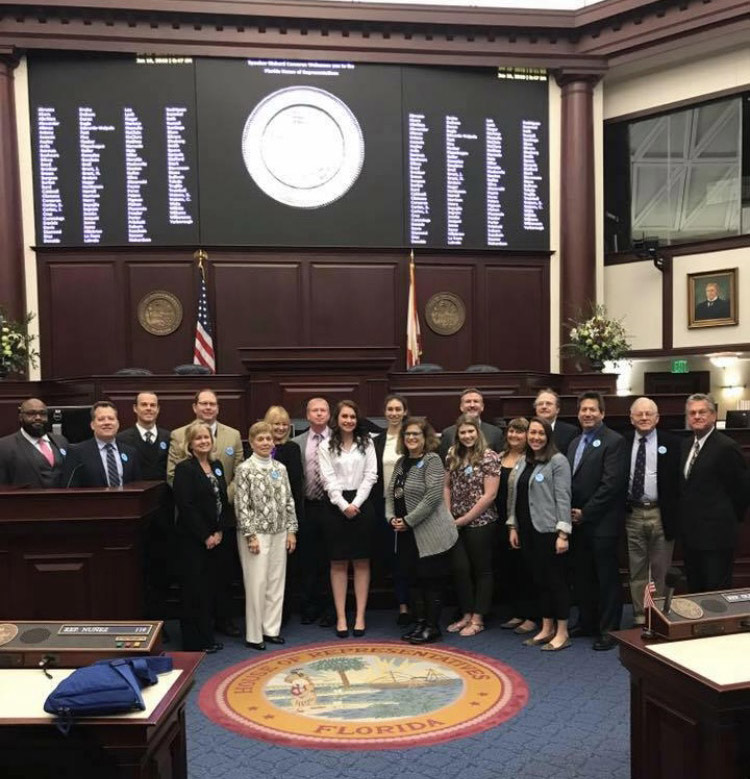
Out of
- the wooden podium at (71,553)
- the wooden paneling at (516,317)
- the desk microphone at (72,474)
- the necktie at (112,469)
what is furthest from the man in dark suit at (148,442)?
the wooden paneling at (516,317)

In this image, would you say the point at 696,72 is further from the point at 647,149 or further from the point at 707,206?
the point at 707,206

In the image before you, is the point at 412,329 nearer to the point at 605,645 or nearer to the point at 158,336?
the point at 158,336

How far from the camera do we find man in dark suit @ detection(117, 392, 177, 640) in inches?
169

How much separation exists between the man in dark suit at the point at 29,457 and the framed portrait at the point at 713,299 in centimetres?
740

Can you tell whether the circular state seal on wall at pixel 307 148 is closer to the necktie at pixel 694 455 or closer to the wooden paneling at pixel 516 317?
the wooden paneling at pixel 516 317

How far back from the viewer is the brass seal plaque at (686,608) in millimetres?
2256

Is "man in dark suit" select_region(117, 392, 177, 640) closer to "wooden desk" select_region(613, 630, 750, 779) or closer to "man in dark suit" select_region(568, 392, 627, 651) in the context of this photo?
"man in dark suit" select_region(568, 392, 627, 651)

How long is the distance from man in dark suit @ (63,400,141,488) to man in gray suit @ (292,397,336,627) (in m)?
1.06

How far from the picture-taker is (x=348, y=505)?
4.32m

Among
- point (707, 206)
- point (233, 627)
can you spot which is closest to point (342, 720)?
point (233, 627)

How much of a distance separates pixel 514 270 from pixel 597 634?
527 centimetres

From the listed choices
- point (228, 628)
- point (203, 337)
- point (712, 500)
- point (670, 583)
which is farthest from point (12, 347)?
point (670, 583)

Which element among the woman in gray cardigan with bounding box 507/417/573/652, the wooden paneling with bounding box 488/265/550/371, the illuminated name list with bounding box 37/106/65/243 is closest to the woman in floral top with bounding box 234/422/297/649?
the woman in gray cardigan with bounding box 507/417/573/652

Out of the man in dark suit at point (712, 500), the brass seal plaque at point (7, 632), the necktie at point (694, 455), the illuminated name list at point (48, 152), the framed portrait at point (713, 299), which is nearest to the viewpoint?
the brass seal plaque at point (7, 632)
